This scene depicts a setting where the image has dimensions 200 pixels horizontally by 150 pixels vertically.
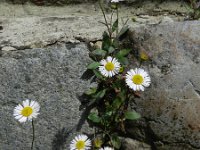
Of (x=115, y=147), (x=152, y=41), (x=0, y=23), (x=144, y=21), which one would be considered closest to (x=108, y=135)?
(x=115, y=147)

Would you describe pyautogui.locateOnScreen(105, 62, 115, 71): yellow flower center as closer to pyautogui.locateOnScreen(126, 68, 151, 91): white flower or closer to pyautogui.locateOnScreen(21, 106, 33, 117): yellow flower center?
pyautogui.locateOnScreen(126, 68, 151, 91): white flower

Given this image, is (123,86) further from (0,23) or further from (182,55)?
(0,23)

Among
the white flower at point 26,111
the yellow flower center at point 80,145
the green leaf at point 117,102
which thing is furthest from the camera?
the green leaf at point 117,102

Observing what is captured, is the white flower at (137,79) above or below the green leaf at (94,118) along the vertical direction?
above

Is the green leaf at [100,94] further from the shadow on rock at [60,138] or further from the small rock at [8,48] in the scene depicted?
the small rock at [8,48]

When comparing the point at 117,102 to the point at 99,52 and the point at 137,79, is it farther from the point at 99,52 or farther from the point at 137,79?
the point at 99,52

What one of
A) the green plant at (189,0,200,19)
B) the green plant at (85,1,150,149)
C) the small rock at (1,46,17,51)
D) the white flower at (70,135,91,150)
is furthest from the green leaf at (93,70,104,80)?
the green plant at (189,0,200,19)

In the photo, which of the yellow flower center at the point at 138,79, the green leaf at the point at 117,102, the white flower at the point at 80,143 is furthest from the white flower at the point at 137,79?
the white flower at the point at 80,143

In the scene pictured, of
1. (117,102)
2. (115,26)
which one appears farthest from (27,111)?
(115,26)
